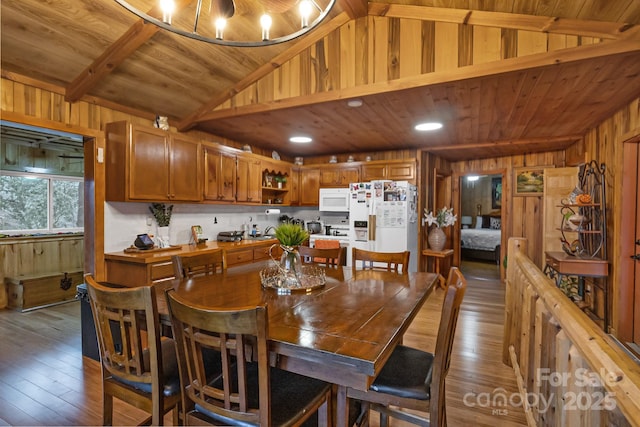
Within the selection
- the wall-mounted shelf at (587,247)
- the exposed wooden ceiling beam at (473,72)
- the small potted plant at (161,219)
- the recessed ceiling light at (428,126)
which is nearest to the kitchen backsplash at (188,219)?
the small potted plant at (161,219)

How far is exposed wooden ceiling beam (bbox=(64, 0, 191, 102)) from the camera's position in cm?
243

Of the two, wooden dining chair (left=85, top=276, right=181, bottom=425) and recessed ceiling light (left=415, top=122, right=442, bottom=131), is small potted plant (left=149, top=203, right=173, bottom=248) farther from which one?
recessed ceiling light (left=415, top=122, right=442, bottom=131)

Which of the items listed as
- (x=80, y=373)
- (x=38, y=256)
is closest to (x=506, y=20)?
(x=80, y=373)

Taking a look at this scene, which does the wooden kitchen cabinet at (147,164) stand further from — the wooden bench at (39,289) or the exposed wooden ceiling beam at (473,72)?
the wooden bench at (39,289)

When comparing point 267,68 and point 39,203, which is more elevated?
point 267,68

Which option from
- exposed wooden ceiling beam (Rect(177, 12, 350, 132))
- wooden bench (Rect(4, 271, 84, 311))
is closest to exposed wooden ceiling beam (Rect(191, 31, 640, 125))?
exposed wooden ceiling beam (Rect(177, 12, 350, 132))

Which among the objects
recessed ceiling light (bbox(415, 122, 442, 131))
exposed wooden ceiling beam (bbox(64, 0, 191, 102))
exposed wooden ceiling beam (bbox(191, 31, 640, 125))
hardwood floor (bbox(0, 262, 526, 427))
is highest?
exposed wooden ceiling beam (bbox(64, 0, 191, 102))

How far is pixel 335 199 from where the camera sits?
5277 millimetres

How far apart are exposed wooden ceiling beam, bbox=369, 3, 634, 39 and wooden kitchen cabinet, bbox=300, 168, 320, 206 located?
3135 mm

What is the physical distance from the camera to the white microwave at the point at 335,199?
17.1 ft

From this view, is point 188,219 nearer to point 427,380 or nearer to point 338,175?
point 338,175

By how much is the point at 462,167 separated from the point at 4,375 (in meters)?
6.69

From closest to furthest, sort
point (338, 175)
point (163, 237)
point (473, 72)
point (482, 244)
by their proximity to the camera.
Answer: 1. point (473, 72)
2. point (163, 237)
3. point (338, 175)
4. point (482, 244)

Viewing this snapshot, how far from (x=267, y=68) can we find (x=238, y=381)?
116 inches
